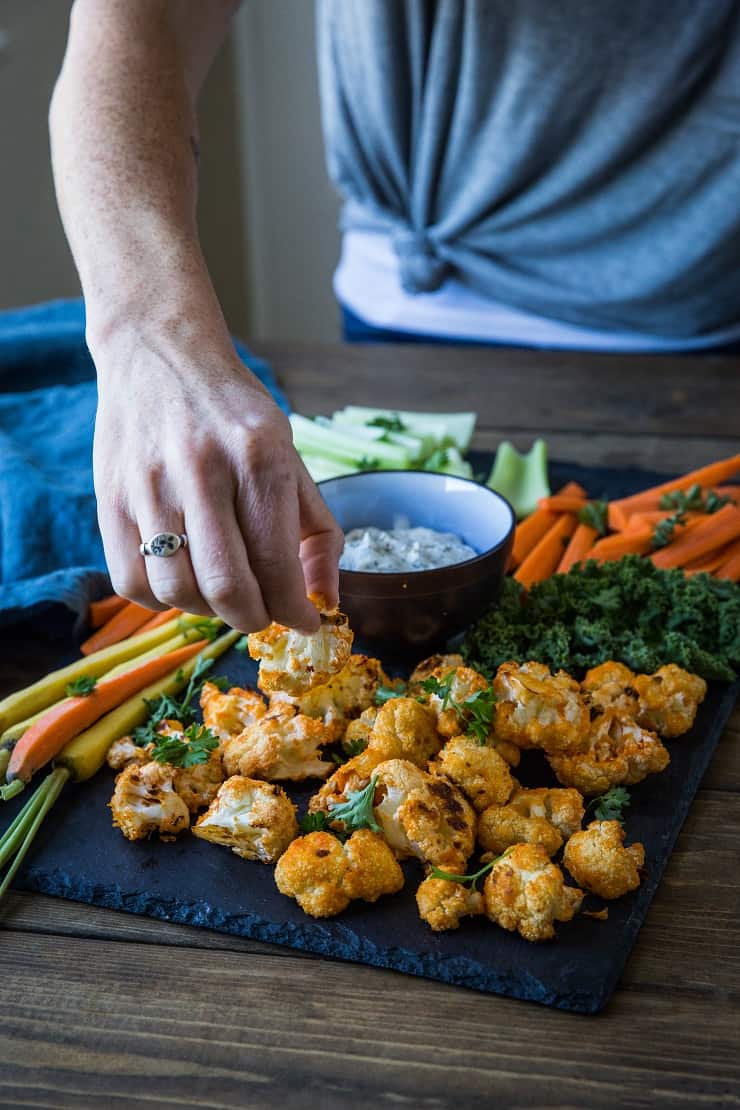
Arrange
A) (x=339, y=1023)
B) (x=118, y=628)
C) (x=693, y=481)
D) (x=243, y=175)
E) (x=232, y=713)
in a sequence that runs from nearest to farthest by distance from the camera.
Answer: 1. (x=339, y=1023)
2. (x=232, y=713)
3. (x=118, y=628)
4. (x=693, y=481)
5. (x=243, y=175)

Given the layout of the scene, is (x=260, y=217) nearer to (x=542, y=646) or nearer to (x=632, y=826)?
A: (x=542, y=646)

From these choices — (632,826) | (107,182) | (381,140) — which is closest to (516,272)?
(381,140)

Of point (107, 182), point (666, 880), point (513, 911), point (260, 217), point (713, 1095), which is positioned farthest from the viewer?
point (260, 217)

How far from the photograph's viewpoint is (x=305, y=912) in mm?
1301

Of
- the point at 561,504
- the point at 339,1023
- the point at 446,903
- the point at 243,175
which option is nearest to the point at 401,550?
the point at 561,504

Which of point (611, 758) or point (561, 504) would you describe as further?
point (561, 504)

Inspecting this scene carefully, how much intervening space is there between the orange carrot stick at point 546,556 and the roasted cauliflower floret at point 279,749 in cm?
56

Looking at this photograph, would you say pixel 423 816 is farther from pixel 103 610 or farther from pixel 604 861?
pixel 103 610

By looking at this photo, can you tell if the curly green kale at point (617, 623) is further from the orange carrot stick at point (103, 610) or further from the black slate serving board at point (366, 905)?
the orange carrot stick at point (103, 610)

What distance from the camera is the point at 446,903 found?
127 cm

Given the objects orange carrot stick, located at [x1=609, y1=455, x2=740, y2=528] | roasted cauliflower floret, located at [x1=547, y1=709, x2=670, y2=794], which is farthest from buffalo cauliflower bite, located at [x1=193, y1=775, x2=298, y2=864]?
orange carrot stick, located at [x1=609, y1=455, x2=740, y2=528]

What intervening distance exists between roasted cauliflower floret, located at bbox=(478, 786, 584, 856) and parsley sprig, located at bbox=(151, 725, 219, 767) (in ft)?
1.24

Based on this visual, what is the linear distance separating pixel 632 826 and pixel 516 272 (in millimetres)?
1631

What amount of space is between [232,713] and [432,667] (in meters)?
0.29
